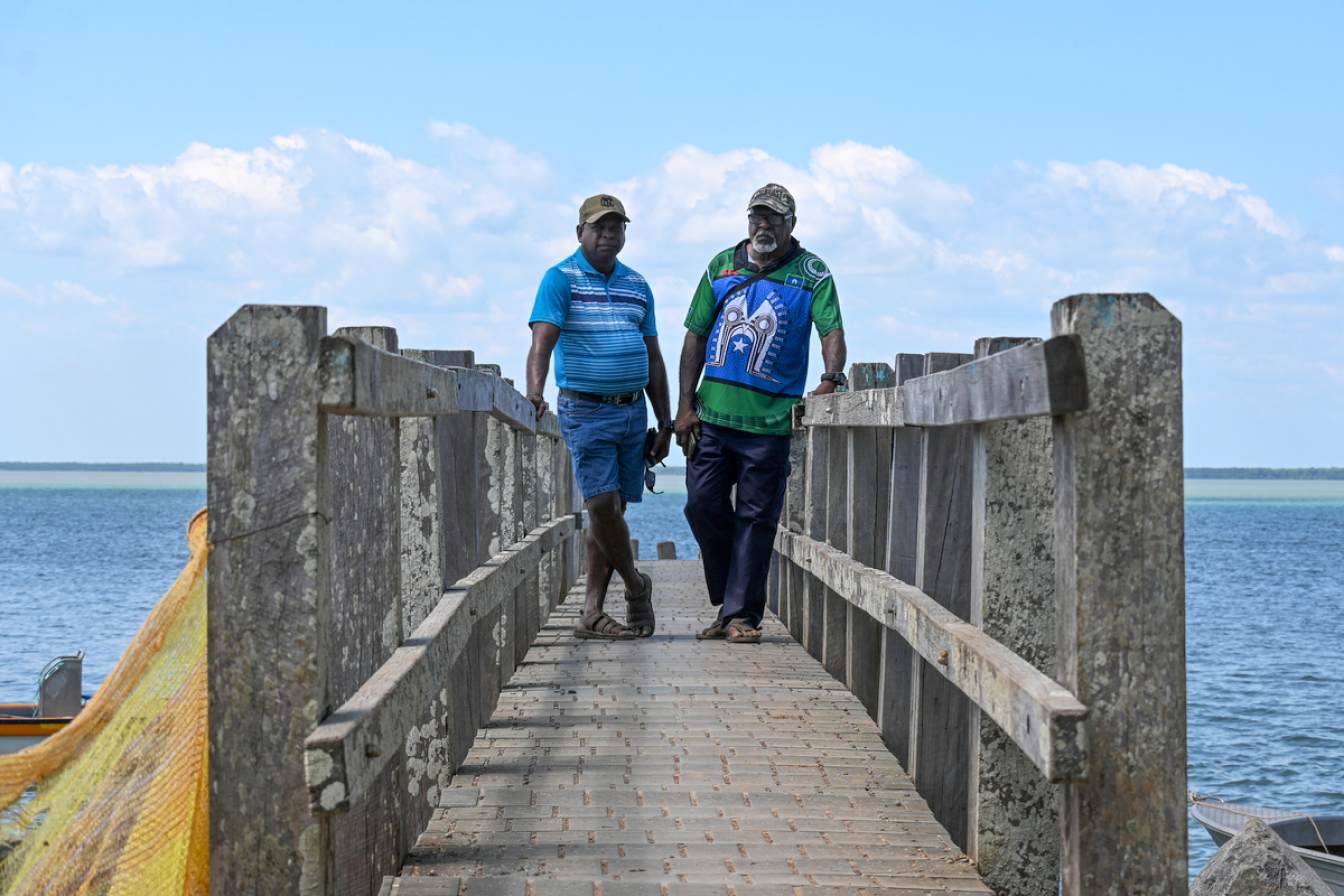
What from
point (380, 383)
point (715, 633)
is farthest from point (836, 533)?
point (380, 383)

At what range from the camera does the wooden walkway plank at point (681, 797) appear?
397 centimetres

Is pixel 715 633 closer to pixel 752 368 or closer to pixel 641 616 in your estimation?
pixel 641 616

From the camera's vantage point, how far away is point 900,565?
5.37 metres

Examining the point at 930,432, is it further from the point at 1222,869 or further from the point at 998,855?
the point at 1222,869

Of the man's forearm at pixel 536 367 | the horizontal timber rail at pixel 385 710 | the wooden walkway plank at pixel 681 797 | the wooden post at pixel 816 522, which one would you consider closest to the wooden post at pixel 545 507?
the wooden post at pixel 816 522

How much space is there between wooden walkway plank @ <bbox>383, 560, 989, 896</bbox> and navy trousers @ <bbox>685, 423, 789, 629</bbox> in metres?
0.68

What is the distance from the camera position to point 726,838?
4.38m

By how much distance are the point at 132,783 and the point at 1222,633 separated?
43224 millimetres

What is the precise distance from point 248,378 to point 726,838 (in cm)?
216

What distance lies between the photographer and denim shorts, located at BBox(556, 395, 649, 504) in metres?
7.72

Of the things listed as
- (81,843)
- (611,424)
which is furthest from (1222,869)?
(81,843)

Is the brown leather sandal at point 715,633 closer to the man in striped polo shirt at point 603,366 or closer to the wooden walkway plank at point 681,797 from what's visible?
the man in striped polo shirt at point 603,366

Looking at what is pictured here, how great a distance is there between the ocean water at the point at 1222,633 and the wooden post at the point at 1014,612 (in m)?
13.8

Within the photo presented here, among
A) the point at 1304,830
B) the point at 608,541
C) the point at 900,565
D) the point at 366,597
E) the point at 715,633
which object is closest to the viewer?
the point at 366,597
